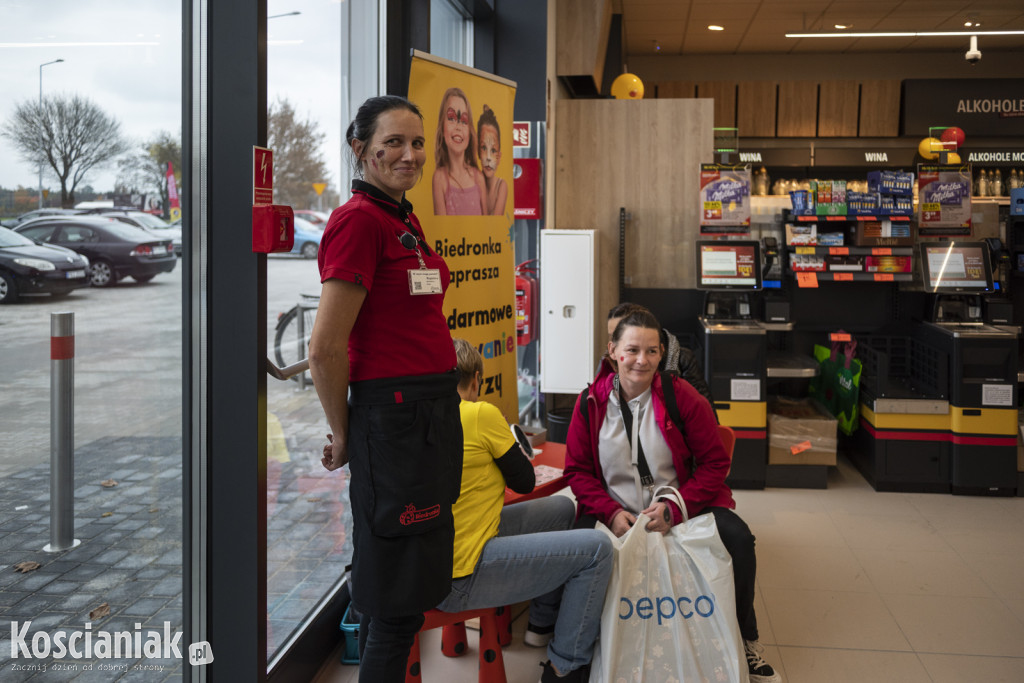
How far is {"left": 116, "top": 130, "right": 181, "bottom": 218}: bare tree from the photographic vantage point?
1.91m

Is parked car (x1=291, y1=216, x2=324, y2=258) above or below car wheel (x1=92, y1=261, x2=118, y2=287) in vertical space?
above

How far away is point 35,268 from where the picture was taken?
163 centimetres

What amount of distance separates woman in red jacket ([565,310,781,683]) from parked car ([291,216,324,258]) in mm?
1107

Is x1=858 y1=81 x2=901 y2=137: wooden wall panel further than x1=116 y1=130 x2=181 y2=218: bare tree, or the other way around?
x1=858 y1=81 x2=901 y2=137: wooden wall panel

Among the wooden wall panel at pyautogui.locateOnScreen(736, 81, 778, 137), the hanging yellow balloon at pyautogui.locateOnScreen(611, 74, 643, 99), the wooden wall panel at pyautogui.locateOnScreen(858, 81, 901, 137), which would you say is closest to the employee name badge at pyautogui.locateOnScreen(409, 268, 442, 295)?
the hanging yellow balloon at pyautogui.locateOnScreen(611, 74, 643, 99)

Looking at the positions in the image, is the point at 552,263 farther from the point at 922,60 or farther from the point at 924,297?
the point at 922,60

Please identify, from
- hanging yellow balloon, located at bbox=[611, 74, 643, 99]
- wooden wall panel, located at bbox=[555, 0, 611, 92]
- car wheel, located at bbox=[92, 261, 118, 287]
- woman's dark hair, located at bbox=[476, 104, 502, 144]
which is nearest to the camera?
car wheel, located at bbox=[92, 261, 118, 287]

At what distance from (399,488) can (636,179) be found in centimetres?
530

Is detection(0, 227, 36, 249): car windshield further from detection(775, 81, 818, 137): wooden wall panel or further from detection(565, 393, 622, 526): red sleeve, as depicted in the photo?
detection(775, 81, 818, 137): wooden wall panel

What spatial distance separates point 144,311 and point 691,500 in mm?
1847

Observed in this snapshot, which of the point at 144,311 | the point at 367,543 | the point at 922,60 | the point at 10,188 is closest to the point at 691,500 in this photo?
the point at 367,543

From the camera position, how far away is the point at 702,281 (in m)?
5.70

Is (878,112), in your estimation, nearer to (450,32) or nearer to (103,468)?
(450,32)

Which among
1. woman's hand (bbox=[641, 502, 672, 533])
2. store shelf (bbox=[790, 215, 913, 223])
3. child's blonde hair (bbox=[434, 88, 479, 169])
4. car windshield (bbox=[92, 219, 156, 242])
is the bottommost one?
woman's hand (bbox=[641, 502, 672, 533])
